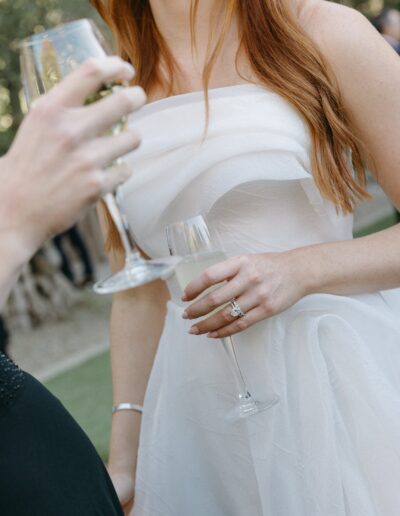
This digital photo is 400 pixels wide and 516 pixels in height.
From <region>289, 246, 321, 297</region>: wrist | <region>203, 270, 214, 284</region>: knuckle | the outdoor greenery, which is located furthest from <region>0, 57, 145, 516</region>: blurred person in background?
the outdoor greenery

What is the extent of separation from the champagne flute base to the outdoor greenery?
11040 millimetres

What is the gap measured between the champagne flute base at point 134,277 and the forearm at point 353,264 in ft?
1.88

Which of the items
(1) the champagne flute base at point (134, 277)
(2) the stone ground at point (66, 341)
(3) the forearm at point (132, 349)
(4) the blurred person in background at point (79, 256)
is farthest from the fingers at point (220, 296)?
(4) the blurred person in background at point (79, 256)

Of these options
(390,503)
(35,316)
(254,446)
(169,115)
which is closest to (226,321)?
(254,446)

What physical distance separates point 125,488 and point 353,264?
32.5 inches

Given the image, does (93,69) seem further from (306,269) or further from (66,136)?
(306,269)

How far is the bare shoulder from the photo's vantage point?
6.39ft

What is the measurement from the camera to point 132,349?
2.35 meters

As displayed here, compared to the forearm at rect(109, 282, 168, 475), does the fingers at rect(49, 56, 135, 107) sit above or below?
above

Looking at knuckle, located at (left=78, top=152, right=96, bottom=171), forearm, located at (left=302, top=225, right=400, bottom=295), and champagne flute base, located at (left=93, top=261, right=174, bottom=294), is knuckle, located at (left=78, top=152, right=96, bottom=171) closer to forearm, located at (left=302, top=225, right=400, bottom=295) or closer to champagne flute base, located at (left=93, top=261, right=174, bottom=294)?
champagne flute base, located at (left=93, top=261, right=174, bottom=294)

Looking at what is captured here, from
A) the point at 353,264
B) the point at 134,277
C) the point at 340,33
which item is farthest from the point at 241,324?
the point at 340,33

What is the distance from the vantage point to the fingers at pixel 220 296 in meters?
1.78

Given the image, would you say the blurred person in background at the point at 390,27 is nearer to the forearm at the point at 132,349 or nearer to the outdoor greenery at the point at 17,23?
the outdoor greenery at the point at 17,23

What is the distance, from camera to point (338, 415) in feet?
6.04
